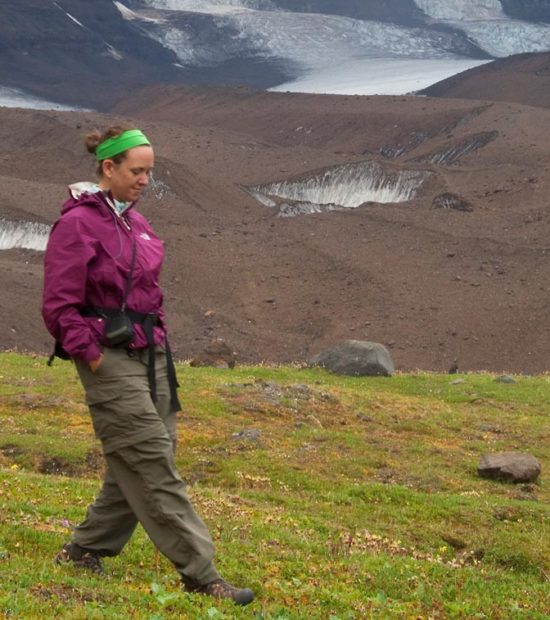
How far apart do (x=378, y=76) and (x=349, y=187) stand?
243 ft

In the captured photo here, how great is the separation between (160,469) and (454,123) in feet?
288

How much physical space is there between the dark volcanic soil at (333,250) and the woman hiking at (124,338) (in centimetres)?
3203

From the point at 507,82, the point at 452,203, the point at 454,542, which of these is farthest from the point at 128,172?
the point at 507,82

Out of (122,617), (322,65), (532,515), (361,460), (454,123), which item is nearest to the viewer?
(122,617)

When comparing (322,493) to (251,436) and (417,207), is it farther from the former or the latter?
(417,207)

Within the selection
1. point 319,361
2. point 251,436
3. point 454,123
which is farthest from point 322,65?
point 251,436

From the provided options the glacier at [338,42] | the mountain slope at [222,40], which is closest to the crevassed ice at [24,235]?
the mountain slope at [222,40]

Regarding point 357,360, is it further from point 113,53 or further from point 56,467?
point 113,53

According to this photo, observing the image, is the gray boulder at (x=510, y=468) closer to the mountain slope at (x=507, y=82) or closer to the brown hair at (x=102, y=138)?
the brown hair at (x=102, y=138)

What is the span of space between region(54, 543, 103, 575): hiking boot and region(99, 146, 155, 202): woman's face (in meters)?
2.60

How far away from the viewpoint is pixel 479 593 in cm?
1051

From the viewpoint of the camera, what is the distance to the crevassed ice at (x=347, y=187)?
75000 mm

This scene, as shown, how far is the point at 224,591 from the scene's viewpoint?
880 centimetres

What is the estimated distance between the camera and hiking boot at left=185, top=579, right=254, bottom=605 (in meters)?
8.77
